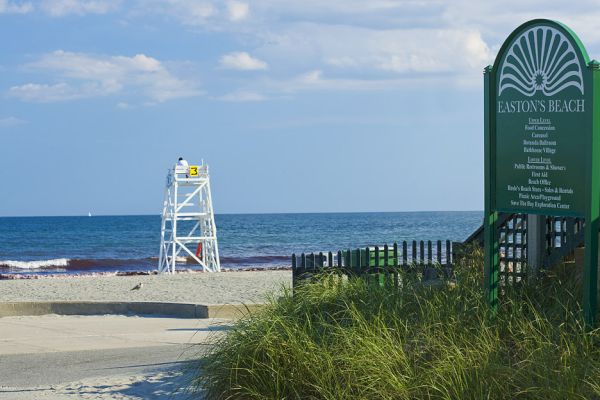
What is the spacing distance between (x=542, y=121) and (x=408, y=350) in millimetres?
2271

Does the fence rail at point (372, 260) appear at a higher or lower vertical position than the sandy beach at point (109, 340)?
higher

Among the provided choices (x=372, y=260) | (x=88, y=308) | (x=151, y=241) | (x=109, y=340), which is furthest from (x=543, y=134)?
(x=151, y=241)

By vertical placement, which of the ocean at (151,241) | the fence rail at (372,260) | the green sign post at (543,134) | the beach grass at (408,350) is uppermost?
the green sign post at (543,134)

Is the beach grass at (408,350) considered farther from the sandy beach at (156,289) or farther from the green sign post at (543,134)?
the sandy beach at (156,289)

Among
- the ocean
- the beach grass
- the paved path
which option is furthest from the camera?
the ocean

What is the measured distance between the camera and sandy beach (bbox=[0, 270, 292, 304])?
17312 mm

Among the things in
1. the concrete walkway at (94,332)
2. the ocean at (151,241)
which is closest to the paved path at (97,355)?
the concrete walkway at (94,332)

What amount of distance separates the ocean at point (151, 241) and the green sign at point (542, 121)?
4141 centimetres

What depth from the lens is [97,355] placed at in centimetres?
1009

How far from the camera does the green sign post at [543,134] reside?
6922mm

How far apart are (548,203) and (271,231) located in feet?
254

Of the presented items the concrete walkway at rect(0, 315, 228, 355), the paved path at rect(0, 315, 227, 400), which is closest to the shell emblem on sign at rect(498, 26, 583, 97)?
the paved path at rect(0, 315, 227, 400)

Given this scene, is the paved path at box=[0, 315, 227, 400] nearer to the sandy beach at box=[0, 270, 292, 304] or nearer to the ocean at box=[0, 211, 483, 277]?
the sandy beach at box=[0, 270, 292, 304]

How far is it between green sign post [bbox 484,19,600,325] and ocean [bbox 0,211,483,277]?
135 ft
